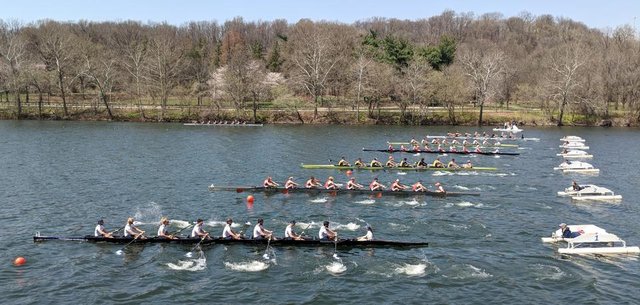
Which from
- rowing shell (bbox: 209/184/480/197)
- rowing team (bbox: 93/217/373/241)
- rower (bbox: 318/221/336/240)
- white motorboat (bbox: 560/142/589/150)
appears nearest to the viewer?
rowing team (bbox: 93/217/373/241)

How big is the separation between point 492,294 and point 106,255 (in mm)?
20769

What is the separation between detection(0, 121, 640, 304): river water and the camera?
25.4 meters

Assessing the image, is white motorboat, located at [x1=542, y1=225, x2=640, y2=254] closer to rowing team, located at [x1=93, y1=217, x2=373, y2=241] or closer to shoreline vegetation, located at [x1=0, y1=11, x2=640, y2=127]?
rowing team, located at [x1=93, y1=217, x2=373, y2=241]

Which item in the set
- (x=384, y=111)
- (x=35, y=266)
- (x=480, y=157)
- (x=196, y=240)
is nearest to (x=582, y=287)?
(x=196, y=240)

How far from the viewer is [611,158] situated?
66.6 meters

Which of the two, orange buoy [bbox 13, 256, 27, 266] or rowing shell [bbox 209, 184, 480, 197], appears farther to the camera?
rowing shell [bbox 209, 184, 480, 197]

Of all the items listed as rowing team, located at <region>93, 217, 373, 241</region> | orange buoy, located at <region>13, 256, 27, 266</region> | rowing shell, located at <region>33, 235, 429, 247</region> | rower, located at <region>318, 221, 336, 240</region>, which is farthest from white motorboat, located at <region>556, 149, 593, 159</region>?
orange buoy, located at <region>13, 256, 27, 266</region>

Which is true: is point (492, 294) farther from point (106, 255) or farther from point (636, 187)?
point (636, 187)

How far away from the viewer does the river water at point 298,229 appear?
83.5ft

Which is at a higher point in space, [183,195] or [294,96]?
[294,96]

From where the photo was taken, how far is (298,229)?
3444 centimetres

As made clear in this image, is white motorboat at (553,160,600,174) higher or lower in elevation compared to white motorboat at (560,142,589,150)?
lower

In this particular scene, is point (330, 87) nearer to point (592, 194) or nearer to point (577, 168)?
point (577, 168)

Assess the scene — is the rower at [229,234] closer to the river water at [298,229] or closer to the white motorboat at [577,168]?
the river water at [298,229]
